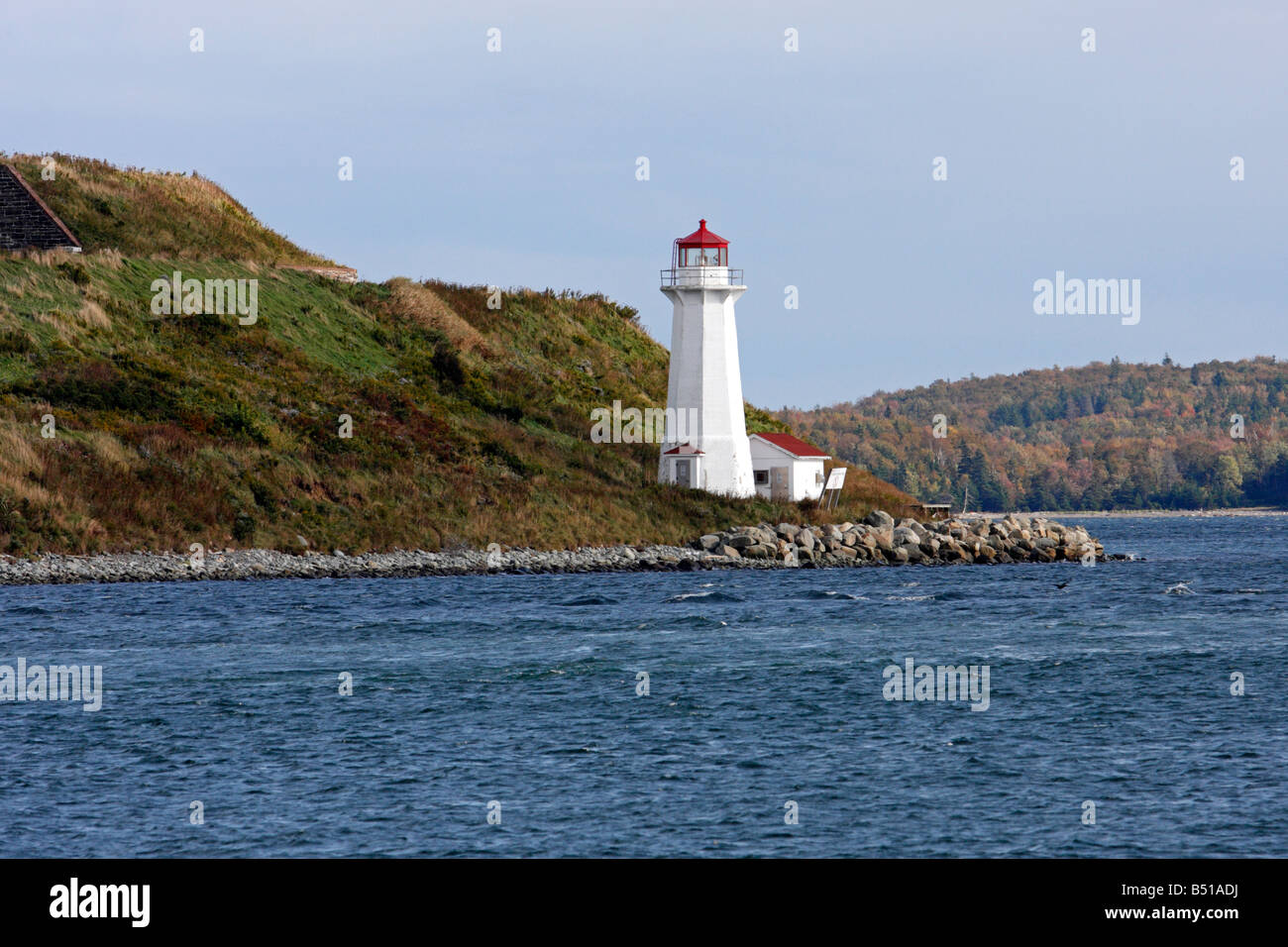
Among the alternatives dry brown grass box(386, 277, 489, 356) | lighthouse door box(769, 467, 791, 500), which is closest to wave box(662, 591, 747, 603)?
lighthouse door box(769, 467, 791, 500)

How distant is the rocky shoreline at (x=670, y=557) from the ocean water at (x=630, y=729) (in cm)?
157

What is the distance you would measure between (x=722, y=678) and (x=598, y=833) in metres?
12.3

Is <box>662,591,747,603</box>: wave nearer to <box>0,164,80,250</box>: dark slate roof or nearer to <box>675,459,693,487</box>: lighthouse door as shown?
<box>675,459,693,487</box>: lighthouse door

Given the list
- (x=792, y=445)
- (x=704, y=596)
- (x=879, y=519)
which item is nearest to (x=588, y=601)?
(x=704, y=596)

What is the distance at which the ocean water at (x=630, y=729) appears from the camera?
1683 cm

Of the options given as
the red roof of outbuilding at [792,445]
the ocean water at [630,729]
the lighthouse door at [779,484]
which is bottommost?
the ocean water at [630,729]

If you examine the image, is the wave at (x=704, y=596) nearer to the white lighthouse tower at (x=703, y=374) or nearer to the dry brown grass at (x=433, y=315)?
the white lighthouse tower at (x=703, y=374)

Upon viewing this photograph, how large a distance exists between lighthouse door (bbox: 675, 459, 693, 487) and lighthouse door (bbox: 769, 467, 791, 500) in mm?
4970

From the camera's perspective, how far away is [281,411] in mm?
55594

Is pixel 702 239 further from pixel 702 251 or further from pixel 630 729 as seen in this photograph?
pixel 630 729

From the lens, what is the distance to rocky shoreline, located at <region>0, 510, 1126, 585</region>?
44.0 metres

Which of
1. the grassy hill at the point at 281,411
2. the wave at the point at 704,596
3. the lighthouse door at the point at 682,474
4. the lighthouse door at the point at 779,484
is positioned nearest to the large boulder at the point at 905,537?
the grassy hill at the point at 281,411
